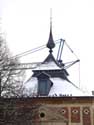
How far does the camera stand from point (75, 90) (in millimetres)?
55625

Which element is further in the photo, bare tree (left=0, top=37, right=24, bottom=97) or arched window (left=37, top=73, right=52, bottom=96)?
arched window (left=37, top=73, right=52, bottom=96)

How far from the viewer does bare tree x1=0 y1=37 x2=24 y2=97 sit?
38622 millimetres

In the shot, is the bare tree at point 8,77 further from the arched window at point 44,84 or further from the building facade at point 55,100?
the arched window at point 44,84

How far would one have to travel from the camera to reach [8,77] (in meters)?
39.2

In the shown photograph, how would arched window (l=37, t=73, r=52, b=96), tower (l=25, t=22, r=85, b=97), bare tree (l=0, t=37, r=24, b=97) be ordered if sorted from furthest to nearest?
arched window (l=37, t=73, r=52, b=96) → tower (l=25, t=22, r=85, b=97) → bare tree (l=0, t=37, r=24, b=97)

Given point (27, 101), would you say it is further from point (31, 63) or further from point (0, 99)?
point (31, 63)

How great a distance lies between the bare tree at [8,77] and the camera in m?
38.6

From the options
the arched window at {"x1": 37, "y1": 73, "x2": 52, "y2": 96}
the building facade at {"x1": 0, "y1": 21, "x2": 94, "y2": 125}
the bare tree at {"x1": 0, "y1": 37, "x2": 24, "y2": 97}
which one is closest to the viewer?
the bare tree at {"x1": 0, "y1": 37, "x2": 24, "y2": 97}

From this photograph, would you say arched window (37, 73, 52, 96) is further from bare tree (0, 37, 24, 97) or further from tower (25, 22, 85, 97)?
bare tree (0, 37, 24, 97)

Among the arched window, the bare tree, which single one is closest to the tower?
the arched window

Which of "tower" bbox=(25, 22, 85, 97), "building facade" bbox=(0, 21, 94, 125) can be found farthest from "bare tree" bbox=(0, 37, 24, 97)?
"tower" bbox=(25, 22, 85, 97)

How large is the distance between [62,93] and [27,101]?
10.1 metres

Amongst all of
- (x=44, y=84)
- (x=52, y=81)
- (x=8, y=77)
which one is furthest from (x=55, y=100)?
(x=8, y=77)

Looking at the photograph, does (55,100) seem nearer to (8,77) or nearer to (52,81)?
(52,81)
